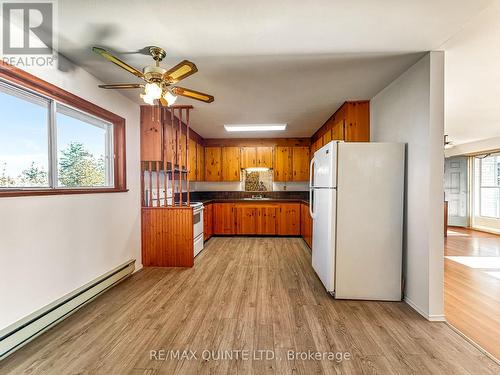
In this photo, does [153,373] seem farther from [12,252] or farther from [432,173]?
[432,173]

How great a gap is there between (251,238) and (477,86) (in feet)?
14.6

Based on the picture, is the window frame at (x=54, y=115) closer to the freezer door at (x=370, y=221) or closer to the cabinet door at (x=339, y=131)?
the freezer door at (x=370, y=221)

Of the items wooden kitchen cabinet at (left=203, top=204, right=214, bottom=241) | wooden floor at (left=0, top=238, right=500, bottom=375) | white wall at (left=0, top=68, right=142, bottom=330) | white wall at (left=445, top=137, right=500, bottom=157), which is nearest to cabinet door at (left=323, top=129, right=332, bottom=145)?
wooden floor at (left=0, top=238, right=500, bottom=375)

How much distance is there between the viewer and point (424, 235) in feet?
7.21

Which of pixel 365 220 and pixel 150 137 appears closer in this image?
pixel 365 220

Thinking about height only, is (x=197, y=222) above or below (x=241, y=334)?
above

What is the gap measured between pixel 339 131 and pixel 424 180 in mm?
1651

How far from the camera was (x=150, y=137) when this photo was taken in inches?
140

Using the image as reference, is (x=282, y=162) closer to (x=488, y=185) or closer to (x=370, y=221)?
(x=370, y=221)

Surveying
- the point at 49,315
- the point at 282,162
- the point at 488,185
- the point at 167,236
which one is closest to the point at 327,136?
the point at 282,162

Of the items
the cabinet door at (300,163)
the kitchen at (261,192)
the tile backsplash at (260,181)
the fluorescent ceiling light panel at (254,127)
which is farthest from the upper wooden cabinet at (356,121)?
the tile backsplash at (260,181)

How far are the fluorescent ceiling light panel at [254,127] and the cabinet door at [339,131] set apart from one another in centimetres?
105

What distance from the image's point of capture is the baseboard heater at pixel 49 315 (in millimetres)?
1688

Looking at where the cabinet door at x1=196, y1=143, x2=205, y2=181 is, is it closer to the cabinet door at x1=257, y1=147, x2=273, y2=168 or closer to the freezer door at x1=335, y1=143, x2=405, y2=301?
the cabinet door at x1=257, y1=147, x2=273, y2=168
